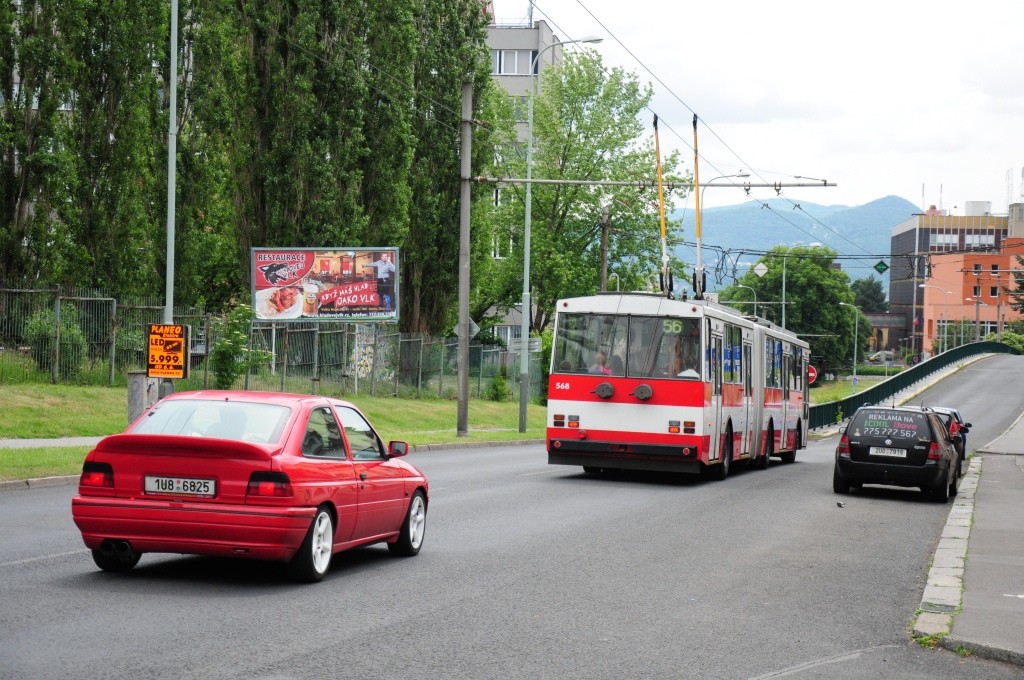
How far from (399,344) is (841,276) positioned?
3765 inches

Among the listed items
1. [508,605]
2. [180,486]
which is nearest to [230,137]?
[180,486]

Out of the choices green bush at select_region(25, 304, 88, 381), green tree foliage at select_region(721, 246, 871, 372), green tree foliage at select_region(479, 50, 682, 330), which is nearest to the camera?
green bush at select_region(25, 304, 88, 381)

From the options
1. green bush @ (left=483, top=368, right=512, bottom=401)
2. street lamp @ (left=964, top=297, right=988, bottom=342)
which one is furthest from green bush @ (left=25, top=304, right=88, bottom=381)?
street lamp @ (left=964, top=297, right=988, bottom=342)

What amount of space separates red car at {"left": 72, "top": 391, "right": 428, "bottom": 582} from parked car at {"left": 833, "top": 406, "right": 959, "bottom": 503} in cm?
1320

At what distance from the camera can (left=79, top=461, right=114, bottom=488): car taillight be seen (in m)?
9.96

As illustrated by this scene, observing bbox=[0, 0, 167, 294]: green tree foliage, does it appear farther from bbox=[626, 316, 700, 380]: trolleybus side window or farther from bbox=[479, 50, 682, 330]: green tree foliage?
bbox=[479, 50, 682, 330]: green tree foliage

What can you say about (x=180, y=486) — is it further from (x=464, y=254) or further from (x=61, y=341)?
(x=464, y=254)

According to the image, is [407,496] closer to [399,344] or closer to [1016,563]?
[1016,563]

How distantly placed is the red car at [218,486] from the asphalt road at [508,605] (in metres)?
0.32

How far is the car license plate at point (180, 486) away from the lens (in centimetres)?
978

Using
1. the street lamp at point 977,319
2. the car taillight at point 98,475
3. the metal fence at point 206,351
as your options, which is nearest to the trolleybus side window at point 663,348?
the car taillight at point 98,475

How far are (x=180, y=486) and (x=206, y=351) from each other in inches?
1151

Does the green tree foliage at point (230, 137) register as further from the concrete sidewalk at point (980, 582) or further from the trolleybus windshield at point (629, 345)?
the concrete sidewalk at point (980, 582)

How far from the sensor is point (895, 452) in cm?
2181
